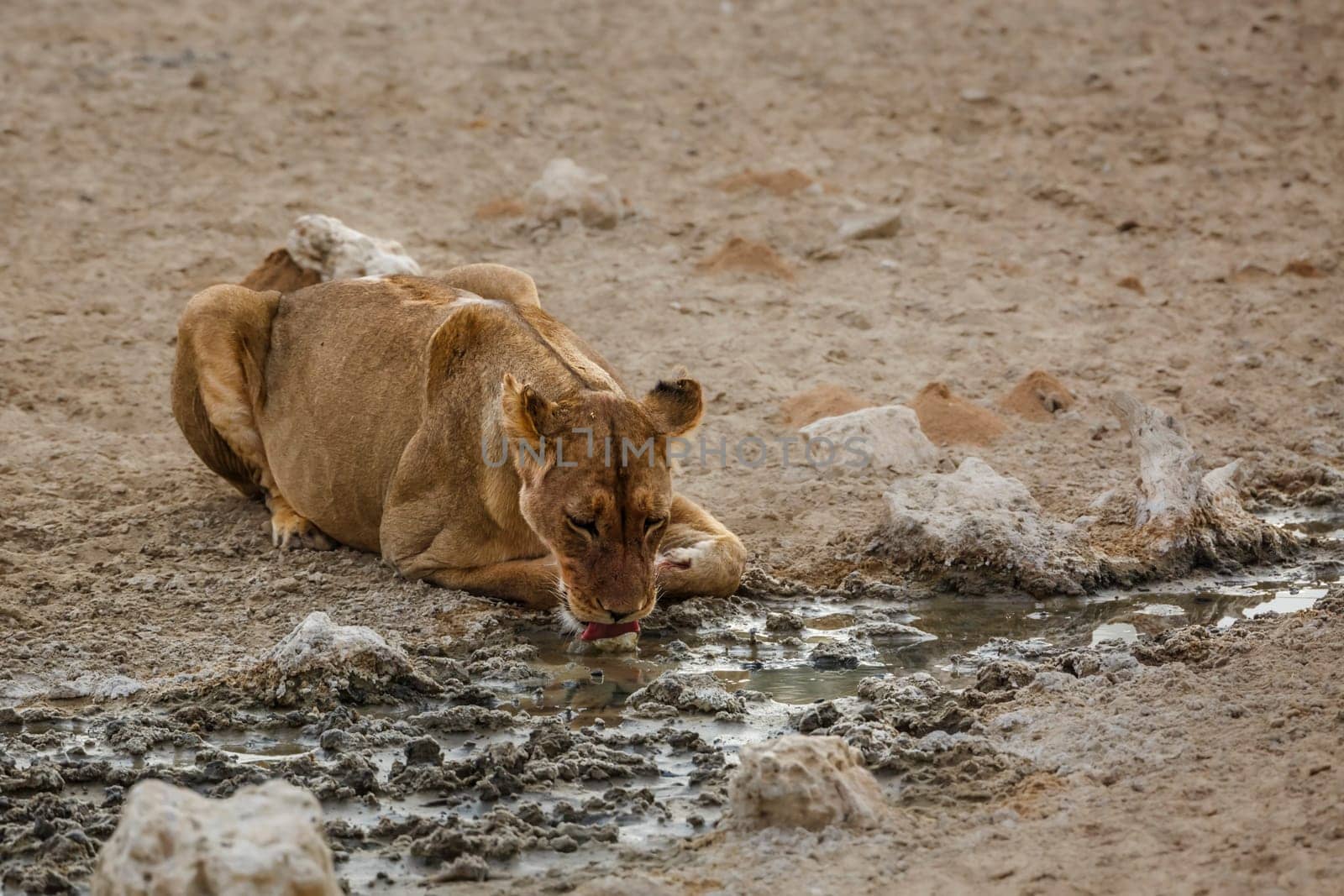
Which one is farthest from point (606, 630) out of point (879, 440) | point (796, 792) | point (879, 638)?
point (879, 440)

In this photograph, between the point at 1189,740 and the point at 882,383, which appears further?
the point at 882,383

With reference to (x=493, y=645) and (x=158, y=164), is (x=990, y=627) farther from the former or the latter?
(x=158, y=164)

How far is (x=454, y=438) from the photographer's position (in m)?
6.75

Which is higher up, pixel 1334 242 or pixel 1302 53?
pixel 1302 53

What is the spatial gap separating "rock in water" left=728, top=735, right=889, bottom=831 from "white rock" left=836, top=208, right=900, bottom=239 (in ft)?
21.5

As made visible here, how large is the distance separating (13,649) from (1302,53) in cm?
1108

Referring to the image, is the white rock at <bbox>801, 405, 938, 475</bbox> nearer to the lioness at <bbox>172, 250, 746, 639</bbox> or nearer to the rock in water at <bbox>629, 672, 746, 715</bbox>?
the lioness at <bbox>172, 250, 746, 639</bbox>

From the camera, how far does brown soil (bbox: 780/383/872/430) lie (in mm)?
8281

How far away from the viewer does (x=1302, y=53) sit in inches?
539

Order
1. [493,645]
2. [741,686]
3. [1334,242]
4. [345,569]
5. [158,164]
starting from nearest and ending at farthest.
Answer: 1. [741,686]
2. [493,645]
3. [345,569]
4. [1334,242]
5. [158,164]

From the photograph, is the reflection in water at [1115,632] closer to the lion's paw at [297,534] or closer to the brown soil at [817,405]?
the brown soil at [817,405]

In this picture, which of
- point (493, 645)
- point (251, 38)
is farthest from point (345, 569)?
point (251, 38)

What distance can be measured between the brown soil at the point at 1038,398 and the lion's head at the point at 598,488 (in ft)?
9.15

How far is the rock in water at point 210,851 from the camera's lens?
351 centimetres
